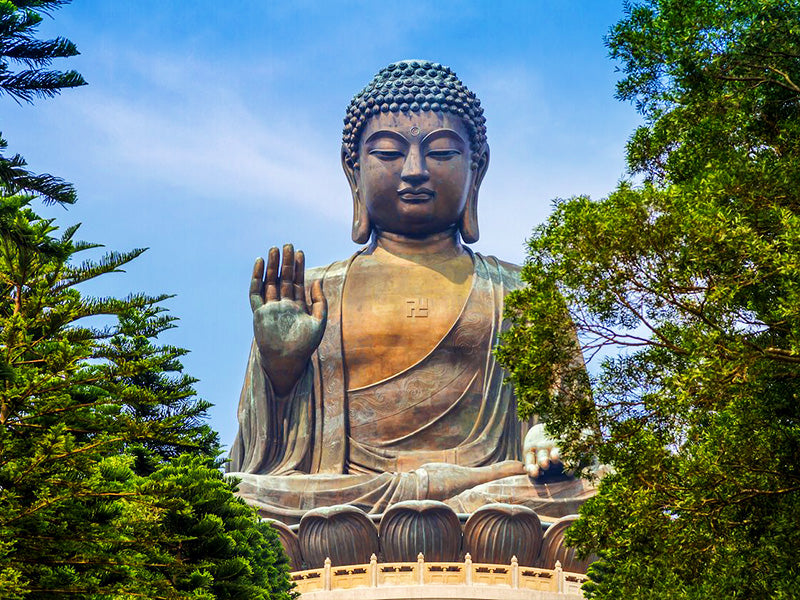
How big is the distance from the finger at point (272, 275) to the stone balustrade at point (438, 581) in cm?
416

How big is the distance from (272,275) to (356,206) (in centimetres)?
299

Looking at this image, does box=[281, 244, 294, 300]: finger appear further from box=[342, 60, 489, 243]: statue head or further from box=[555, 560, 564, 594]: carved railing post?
box=[555, 560, 564, 594]: carved railing post

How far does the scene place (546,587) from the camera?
829 inches

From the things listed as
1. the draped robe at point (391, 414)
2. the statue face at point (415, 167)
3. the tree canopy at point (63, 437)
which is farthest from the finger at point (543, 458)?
the tree canopy at point (63, 437)

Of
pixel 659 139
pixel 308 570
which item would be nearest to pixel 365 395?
pixel 308 570

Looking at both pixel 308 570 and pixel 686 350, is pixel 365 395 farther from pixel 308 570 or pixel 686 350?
pixel 686 350

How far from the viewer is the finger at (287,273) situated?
23391 millimetres

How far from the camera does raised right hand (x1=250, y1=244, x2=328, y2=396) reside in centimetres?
2341

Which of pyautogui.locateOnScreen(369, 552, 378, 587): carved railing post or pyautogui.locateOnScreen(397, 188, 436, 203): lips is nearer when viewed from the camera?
pyautogui.locateOnScreen(369, 552, 378, 587): carved railing post

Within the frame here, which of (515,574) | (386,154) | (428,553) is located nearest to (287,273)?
(386,154)

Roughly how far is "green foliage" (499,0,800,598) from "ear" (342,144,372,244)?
14.1 metres

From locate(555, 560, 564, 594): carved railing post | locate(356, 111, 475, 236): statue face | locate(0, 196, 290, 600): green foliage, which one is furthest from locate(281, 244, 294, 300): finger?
locate(0, 196, 290, 600): green foliage

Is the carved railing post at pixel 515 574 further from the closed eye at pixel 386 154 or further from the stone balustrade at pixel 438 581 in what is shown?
the closed eye at pixel 386 154

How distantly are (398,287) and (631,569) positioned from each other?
14431 mm
